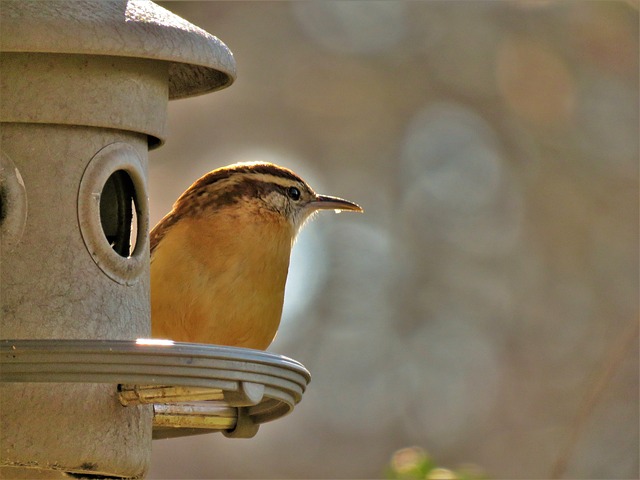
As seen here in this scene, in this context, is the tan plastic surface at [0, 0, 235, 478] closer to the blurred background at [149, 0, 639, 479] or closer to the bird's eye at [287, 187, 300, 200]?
the bird's eye at [287, 187, 300, 200]

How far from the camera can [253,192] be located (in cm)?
562

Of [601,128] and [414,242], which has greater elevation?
[601,128]

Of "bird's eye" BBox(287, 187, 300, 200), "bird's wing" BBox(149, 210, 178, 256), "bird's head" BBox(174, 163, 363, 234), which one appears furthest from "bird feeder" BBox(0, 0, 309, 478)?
"bird's eye" BBox(287, 187, 300, 200)

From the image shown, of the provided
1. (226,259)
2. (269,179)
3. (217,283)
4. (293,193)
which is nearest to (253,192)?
(269,179)

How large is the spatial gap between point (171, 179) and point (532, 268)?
5161 mm

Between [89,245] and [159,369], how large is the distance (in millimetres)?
755

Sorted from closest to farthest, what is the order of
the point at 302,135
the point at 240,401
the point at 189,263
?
the point at 240,401, the point at 189,263, the point at 302,135

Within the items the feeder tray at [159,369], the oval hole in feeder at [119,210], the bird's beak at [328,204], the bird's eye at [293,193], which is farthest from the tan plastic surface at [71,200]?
the bird's beak at [328,204]

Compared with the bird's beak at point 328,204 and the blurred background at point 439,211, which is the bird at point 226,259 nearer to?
the bird's beak at point 328,204

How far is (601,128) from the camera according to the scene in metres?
16.1

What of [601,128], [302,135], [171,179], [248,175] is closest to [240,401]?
[248,175]

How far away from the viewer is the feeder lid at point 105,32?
375 cm

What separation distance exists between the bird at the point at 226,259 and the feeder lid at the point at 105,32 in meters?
1.16

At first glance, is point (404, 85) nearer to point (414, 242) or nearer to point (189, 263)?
point (414, 242)
